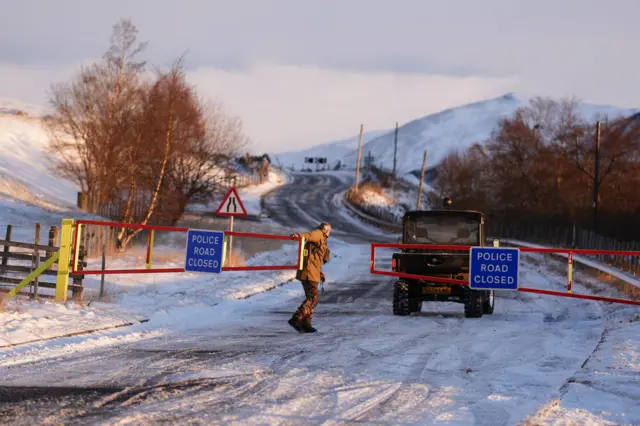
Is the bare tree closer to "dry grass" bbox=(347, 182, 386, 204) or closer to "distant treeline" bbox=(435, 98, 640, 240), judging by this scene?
"distant treeline" bbox=(435, 98, 640, 240)

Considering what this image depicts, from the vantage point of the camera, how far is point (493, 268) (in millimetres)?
16188

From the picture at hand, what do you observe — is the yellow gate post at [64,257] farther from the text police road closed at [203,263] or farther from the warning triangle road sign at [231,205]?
the warning triangle road sign at [231,205]

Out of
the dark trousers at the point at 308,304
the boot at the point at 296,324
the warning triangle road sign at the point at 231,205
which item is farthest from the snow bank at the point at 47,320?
the warning triangle road sign at the point at 231,205

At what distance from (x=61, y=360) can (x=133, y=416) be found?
351 centimetres

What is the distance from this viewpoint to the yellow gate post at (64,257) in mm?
15773

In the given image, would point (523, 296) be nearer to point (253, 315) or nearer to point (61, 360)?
point (253, 315)

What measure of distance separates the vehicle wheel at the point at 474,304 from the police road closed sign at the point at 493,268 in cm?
82

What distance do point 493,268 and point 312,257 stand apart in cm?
386

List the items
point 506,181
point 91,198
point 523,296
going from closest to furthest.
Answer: point 523,296 → point 91,198 → point 506,181

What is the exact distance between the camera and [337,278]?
1153 inches

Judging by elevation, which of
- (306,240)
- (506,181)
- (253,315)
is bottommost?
(253,315)

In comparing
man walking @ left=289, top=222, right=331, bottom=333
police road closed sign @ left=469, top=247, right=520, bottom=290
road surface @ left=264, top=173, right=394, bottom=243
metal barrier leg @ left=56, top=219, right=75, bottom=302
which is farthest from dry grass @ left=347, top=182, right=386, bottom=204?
man walking @ left=289, top=222, right=331, bottom=333

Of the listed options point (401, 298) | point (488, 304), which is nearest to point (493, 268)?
point (401, 298)

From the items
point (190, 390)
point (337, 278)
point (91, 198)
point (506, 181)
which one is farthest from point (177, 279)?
point (506, 181)
